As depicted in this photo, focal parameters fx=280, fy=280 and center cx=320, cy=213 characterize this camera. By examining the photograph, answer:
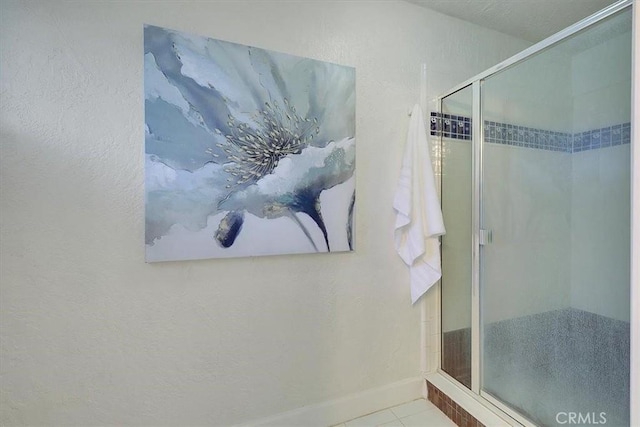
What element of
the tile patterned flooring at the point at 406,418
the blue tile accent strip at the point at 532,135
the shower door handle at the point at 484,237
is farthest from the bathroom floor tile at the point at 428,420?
the blue tile accent strip at the point at 532,135

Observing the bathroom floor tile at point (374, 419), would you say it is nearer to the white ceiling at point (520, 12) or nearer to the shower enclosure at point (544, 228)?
the shower enclosure at point (544, 228)

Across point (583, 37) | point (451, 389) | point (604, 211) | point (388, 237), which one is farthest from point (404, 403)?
point (583, 37)

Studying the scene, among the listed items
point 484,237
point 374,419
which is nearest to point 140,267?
point 374,419

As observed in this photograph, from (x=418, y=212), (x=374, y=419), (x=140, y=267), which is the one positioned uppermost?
(x=418, y=212)

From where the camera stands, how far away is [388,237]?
1.48m

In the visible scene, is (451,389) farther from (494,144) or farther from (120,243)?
(120,243)

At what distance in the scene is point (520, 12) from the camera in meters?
1.56

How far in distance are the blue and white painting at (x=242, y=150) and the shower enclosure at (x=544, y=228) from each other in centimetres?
63

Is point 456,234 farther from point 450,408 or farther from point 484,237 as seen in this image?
point 450,408

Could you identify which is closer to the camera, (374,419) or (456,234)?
(374,419)

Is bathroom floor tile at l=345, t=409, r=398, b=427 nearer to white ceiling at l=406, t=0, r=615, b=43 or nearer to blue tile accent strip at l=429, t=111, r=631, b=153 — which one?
blue tile accent strip at l=429, t=111, r=631, b=153

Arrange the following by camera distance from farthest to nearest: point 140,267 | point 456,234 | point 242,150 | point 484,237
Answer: point 456,234, point 484,237, point 242,150, point 140,267

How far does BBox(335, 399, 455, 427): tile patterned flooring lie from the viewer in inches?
53.5

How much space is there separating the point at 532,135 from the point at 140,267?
1732mm
